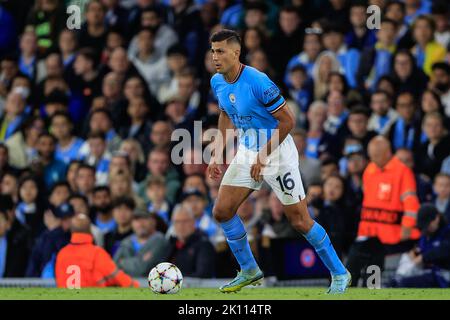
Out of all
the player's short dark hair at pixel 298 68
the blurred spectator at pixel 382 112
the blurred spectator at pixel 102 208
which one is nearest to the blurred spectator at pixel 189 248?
the blurred spectator at pixel 102 208

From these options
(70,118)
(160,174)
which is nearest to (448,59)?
(160,174)

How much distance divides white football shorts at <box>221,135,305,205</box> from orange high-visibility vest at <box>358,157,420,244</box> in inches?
141

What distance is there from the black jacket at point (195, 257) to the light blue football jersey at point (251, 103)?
12.7ft

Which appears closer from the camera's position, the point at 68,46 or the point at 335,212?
the point at 335,212

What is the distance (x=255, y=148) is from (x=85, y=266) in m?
3.13

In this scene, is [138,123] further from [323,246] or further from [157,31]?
[323,246]

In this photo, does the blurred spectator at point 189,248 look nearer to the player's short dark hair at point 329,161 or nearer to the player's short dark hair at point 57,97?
the player's short dark hair at point 329,161

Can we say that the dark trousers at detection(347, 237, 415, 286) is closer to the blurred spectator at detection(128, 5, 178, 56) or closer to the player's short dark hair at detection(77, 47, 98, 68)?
the blurred spectator at detection(128, 5, 178, 56)

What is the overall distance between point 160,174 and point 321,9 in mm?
3907

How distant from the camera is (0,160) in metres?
17.9

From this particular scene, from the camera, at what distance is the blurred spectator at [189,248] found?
1466 centimetres

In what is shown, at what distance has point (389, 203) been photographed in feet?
47.1

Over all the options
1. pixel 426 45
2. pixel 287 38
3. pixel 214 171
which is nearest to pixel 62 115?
pixel 287 38

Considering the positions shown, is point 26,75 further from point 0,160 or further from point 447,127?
point 447,127
